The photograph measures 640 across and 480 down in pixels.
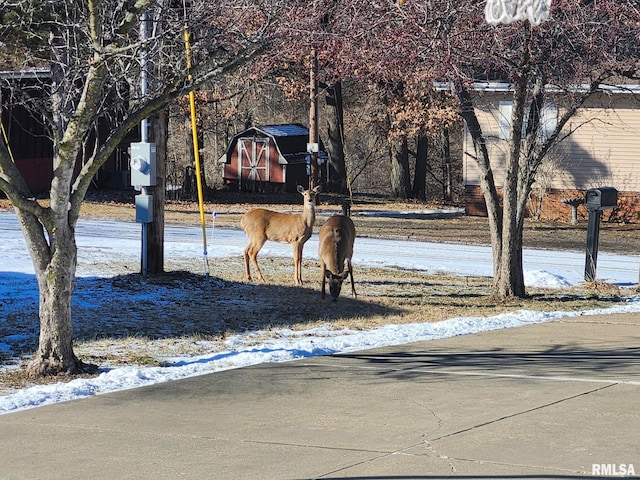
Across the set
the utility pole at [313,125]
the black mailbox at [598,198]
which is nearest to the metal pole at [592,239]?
the black mailbox at [598,198]

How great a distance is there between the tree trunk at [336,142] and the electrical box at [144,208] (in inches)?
1095

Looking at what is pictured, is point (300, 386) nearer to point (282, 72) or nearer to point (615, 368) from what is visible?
point (615, 368)

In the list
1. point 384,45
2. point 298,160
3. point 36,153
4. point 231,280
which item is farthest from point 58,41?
point 298,160

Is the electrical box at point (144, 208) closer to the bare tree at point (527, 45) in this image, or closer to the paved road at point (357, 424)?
the bare tree at point (527, 45)

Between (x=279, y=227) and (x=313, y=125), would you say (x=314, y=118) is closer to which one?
(x=313, y=125)

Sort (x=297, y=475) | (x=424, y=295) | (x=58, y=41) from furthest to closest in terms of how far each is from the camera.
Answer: (x=424, y=295) → (x=58, y=41) → (x=297, y=475)

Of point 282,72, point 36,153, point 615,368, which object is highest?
point 282,72

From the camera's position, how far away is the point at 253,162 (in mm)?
46688

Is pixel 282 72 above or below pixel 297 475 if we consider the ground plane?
above

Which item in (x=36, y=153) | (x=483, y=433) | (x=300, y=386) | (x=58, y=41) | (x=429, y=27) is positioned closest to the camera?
(x=483, y=433)

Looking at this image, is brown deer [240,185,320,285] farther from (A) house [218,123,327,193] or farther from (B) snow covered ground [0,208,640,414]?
(A) house [218,123,327,193]

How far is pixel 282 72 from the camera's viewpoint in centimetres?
3841

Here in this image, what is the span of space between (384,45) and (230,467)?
30.6 feet

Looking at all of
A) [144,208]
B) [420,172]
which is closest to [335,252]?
[144,208]
